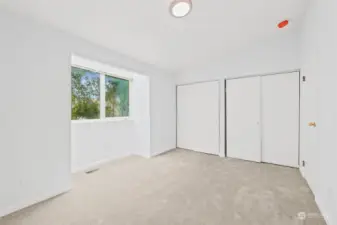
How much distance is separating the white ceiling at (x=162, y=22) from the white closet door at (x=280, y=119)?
92 cm

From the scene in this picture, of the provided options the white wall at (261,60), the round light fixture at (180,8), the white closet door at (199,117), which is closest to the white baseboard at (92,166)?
the white closet door at (199,117)

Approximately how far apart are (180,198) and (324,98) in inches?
77.0

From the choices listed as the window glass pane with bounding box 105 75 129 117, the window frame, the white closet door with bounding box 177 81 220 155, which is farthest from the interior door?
the window glass pane with bounding box 105 75 129 117

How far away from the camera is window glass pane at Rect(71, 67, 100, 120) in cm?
324

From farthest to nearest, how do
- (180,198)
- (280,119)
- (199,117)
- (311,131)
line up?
(199,117), (280,119), (311,131), (180,198)

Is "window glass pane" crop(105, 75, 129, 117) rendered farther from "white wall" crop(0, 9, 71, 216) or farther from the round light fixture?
the round light fixture

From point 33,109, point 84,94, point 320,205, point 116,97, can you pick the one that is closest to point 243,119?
point 320,205

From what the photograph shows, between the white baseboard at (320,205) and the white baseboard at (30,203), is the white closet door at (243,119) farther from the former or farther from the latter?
the white baseboard at (30,203)

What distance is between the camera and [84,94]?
3.41m

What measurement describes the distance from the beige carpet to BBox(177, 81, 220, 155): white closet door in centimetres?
105

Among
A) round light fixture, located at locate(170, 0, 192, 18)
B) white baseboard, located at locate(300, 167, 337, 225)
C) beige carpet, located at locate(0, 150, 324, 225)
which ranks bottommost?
beige carpet, located at locate(0, 150, 324, 225)

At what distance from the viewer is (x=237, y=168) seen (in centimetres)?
316

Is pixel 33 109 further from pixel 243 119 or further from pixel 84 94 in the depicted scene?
pixel 243 119

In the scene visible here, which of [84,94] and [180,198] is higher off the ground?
[84,94]
